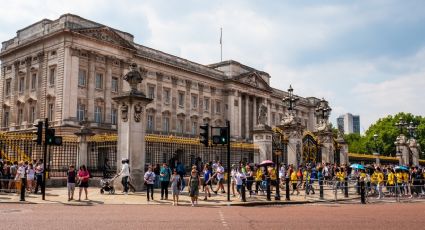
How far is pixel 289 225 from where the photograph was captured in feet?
37.0

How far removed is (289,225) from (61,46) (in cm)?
4179

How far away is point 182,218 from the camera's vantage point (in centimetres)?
1245

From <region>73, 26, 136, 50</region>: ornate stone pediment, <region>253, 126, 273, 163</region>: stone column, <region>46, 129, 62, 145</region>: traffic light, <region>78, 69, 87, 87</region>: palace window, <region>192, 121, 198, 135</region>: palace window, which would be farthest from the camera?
<region>192, 121, 198, 135</region>: palace window

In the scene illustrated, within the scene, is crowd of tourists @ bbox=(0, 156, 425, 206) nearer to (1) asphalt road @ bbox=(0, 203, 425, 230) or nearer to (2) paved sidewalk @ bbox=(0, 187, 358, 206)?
(2) paved sidewalk @ bbox=(0, 187, 358, 206)

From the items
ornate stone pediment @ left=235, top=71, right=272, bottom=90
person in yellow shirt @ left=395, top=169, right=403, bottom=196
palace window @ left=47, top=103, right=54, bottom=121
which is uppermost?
ornate stone pediment @ left=235, top=71, right=272, bottom=90

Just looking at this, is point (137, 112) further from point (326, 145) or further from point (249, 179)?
point (326, 145)

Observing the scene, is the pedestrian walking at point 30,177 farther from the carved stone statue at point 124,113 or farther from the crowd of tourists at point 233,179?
the carved stone statue at point 124,113

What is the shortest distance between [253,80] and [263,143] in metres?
50.8

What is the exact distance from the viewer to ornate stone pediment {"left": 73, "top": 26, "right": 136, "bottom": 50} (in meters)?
48.9

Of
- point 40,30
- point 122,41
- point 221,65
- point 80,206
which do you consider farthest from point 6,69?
point 80,206

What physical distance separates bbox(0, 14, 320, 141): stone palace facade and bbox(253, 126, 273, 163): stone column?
25395mm

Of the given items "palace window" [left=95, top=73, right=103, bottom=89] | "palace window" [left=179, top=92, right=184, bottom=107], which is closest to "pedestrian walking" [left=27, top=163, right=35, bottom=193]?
"palace window" [left=95, top=73, right=103, bottom=89]

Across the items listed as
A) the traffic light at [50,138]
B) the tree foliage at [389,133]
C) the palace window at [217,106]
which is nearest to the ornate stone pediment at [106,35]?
the palace window at [217,106]

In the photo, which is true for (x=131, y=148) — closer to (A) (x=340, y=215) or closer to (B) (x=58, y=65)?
(A) (x=340, y=215)
